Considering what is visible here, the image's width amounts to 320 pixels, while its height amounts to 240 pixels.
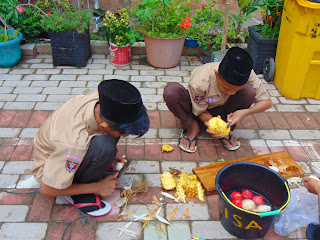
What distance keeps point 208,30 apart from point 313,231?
3.52m

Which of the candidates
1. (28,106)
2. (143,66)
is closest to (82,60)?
(143,66)

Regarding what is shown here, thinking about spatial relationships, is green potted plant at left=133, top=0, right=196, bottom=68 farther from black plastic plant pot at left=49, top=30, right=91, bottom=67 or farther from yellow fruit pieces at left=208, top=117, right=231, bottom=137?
yellow fruit pieces at left=208, top=117, right=231, bottom=137

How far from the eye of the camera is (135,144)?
3248 mm

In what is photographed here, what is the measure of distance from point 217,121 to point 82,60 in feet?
8.21

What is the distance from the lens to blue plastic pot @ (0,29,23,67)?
4372 mm

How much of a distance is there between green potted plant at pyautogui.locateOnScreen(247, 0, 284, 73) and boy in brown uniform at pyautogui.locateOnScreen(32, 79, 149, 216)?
9.32 ft

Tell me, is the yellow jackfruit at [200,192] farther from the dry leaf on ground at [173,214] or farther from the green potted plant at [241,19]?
the green potted plant at [241,19]

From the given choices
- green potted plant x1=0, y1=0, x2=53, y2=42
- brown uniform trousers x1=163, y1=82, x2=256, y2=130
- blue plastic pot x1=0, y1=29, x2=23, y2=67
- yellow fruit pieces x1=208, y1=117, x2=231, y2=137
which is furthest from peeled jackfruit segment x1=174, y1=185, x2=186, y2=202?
green potted plant x1=0, y1=0, x2=53, y2=42

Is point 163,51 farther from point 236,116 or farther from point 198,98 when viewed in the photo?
point 236,116

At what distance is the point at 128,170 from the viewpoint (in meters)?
2.93

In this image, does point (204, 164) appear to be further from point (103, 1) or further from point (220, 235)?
point (103, 1)

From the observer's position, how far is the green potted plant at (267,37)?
14.5ft

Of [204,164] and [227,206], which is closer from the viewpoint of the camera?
[227,206]

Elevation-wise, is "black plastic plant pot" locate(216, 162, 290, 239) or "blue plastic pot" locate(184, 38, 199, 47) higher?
"blue plastic pot" locate(184, 38, 199, 47)
